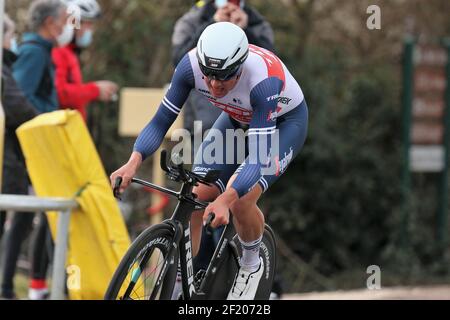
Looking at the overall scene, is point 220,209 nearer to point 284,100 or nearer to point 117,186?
point 117,186

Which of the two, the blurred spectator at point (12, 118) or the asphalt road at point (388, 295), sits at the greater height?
the blurred spectator at point (12, 118)

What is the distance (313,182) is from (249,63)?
7.25 meters

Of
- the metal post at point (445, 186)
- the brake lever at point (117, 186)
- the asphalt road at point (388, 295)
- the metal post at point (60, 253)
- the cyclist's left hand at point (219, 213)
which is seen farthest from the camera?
the metal post at point (445, 186)

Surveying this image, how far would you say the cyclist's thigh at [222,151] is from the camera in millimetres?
6199

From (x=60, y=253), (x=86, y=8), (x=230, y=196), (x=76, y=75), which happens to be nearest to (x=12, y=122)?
(x=76, y=75)

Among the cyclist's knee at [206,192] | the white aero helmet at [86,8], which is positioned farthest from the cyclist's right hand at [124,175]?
the white aero helmet at [86,8]

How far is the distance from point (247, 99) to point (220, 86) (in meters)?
0.20

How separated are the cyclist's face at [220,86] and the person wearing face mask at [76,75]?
2540 millimetres

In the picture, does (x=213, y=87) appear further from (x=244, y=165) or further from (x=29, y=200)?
(x=29, y=200)

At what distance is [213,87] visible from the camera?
18.6 feet

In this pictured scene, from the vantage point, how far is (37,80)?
7.62 meters

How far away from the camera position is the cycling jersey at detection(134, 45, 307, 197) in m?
5.60

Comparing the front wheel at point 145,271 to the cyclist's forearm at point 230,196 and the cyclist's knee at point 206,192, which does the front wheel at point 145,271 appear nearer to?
the cyclist's forearm at point 230,196
